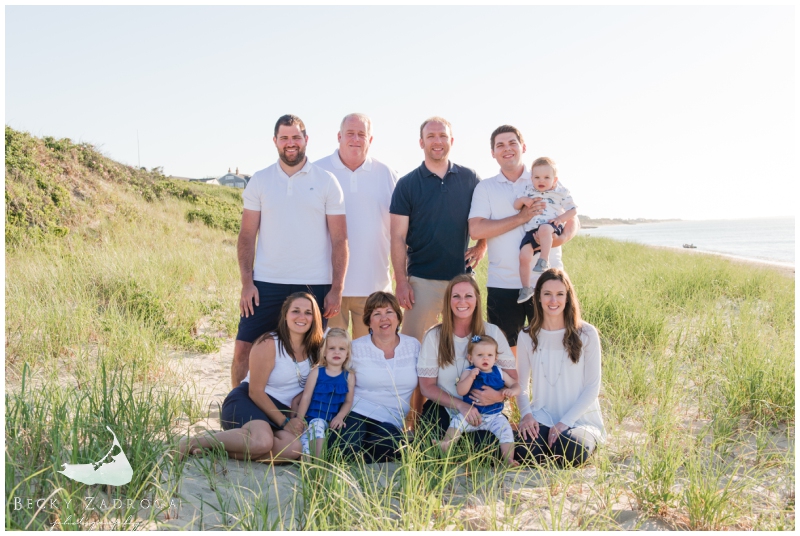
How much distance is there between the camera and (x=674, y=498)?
2859 mm

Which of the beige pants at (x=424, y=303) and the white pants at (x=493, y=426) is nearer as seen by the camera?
the white pants at (x=493, y=426)

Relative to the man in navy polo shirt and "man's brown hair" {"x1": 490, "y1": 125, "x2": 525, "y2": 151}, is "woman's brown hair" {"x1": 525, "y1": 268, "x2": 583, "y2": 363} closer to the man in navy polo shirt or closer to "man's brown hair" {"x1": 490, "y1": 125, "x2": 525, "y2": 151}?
the man in navy polo shirt

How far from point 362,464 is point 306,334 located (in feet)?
3.60

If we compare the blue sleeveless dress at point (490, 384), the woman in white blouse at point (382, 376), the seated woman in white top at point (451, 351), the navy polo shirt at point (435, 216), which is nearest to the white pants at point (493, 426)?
the blue sleeveless dress at point (490, 384)

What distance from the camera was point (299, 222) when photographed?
4.30 metres

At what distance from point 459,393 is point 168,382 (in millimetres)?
2606

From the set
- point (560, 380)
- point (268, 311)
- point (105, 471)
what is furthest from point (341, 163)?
point (105, 471)

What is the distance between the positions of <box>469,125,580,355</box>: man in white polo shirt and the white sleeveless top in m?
1.55

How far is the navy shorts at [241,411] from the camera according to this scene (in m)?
3.60

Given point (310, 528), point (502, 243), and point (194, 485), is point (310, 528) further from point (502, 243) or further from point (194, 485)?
point (502, 243)

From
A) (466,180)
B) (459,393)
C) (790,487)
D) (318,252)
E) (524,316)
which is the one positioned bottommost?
(790,487)

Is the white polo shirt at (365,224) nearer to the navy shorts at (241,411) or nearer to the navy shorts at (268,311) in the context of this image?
the navy shorts at (268,311)

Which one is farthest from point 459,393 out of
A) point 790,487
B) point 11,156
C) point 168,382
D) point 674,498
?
point 11,156

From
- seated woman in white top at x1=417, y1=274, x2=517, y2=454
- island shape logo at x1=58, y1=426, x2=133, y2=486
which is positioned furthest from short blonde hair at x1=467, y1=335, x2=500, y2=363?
island shape logo at x1=58, y1=426, x2=133, y2=486
